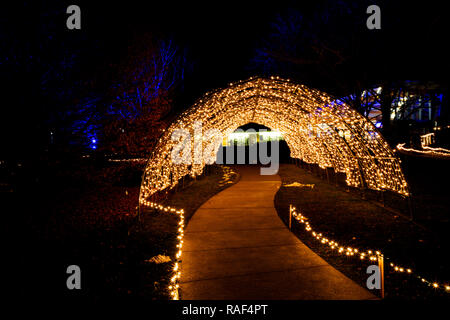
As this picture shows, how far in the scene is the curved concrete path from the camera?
362 centimetres

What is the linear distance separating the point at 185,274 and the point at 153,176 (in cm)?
424

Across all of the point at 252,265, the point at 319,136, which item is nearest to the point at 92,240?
the point at 252,265

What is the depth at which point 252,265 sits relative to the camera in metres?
4.43

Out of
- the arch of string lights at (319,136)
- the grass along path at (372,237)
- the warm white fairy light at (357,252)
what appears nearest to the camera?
the warm white fairy light at (357,252)

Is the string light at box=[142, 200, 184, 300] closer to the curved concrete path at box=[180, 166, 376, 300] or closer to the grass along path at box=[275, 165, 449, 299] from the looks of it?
the curved concrete path at box=[180, 166, 376, 300]

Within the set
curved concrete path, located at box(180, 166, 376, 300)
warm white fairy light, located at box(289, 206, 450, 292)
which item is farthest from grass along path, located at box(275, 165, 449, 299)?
curved concrete path, located at box(180, 166, 376, 300)

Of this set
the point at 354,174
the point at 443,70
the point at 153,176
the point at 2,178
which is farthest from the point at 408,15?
the point at 2,178

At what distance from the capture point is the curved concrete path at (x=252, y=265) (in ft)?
11.9

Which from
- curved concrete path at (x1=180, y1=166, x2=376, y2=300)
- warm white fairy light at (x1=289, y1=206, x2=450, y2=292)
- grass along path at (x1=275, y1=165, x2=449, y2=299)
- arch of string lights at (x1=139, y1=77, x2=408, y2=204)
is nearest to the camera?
curved concrete path at (x1=180, y1=166, x2=376, y2=300)

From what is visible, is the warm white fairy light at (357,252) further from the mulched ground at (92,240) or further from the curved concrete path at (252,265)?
the mulched ground at (92,240)

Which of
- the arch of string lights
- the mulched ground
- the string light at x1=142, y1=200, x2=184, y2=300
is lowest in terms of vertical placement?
the mulched ground

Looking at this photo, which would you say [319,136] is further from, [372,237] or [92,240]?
[92,240]

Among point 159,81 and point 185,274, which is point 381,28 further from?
point 185,274

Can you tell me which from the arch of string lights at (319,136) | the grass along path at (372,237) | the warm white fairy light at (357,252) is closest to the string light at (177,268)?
the arch of string lights at (319,136)
